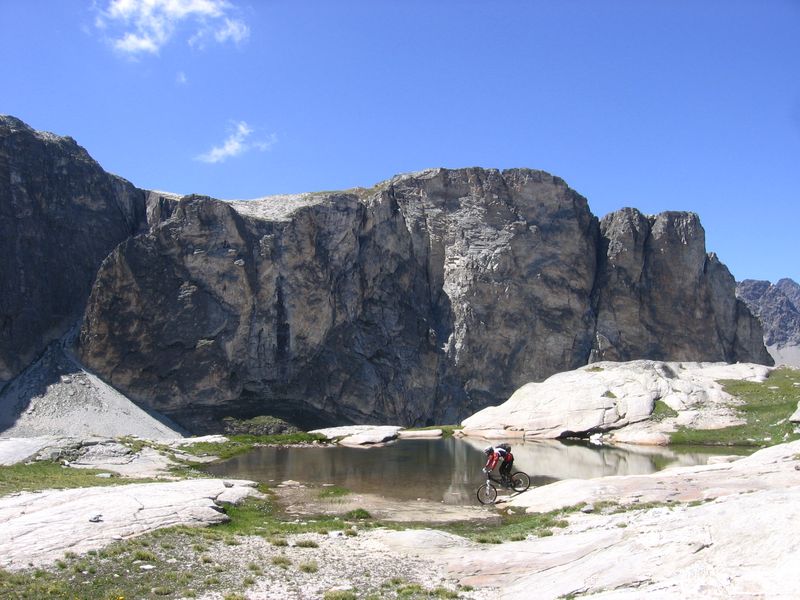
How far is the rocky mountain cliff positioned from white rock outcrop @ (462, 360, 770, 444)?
3781 cm

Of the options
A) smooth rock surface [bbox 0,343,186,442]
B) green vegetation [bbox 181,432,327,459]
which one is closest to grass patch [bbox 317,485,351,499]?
green vegetation [bbox 181,432,327,459]

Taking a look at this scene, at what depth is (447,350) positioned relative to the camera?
12162 cm

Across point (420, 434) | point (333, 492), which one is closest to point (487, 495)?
point (333, 492)

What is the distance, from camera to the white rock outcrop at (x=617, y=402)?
59969mm

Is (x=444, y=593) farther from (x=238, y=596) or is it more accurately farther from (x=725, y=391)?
(x=725, y=391)

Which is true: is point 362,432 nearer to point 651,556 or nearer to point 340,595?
point 340,595

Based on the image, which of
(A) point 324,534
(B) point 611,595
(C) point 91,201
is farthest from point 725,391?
(C) point 91,201

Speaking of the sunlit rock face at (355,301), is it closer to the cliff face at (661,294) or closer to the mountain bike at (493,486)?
the cliff face at (661,294)

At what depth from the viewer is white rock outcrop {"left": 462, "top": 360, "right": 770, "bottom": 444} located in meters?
60.0

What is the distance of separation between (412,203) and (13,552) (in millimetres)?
119590

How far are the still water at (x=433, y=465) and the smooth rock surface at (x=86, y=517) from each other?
1289cm

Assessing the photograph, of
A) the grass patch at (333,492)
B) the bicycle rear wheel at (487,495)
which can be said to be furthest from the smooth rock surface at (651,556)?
the grass patch at (333,492)

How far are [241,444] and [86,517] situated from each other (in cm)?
4924

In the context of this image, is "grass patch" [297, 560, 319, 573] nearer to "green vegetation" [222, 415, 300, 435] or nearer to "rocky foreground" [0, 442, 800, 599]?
"rocky foreground" [0, 442, 800, 599]
